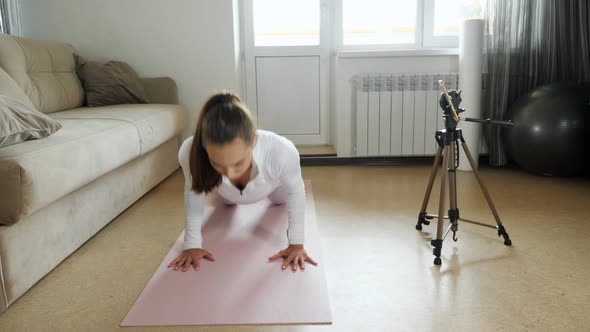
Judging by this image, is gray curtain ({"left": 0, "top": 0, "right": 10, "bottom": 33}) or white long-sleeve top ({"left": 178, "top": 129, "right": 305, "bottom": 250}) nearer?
white long-sleeve top ({"left": 178, "top": 129, "right": 305, "bottom": 250})

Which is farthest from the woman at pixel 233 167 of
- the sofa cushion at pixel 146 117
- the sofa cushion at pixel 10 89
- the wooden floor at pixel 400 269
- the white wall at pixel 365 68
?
the white wall at pixel 365 68

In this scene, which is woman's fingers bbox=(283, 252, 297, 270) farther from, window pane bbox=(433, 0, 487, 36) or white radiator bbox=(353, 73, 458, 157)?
window pane bbox=(433, 0, 487, 36)

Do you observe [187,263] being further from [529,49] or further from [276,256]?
[529,49]

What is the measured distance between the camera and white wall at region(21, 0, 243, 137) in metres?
3.66

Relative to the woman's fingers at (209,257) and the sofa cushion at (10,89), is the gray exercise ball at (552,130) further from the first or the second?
the sofa cushion at (10,89)

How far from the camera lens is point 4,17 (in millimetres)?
3451

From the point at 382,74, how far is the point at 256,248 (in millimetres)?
2196

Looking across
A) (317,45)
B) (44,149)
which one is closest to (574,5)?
(317,45)

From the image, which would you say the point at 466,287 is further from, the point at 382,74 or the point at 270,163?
the point at 382,74

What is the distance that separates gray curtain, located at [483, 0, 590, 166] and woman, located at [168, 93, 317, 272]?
2.32 meters

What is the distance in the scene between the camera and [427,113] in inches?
146

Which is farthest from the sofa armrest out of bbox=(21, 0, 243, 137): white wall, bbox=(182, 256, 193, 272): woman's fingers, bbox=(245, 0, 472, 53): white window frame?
bbox=(182, 256, 193, 272): woman's fingers

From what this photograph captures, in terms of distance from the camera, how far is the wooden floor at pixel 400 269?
1.46m

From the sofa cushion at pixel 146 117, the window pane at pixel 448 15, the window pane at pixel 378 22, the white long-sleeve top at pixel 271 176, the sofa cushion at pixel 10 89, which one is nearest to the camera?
the white long-sleeve top at pixel 271 176
